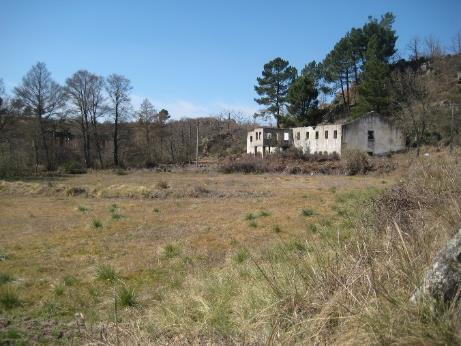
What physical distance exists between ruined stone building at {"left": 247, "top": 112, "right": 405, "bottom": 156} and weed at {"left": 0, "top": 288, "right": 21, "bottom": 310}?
42.9 meters

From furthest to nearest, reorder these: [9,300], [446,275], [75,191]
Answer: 1. [75,191]
2. [9,300]
3. [446,275]

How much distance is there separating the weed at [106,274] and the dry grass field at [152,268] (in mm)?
43

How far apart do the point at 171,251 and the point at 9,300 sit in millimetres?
4082

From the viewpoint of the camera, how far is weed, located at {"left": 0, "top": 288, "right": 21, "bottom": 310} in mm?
6234

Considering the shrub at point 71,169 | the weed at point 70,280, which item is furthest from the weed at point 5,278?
the shrub at point 71,169

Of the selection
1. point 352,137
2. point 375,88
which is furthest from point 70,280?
point 375,88

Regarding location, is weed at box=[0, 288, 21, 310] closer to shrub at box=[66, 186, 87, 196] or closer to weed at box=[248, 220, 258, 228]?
weed at box=[248, 220, 258, 228]

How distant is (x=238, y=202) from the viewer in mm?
20953

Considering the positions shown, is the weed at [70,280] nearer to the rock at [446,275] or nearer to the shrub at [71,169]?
the rock at [446,275]

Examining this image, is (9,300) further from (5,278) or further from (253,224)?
(253,224)

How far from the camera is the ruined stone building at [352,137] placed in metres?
48.4

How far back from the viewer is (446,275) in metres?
2.69

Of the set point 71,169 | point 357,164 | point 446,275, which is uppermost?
point 446,275

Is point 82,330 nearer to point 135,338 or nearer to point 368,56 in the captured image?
point 135,338
